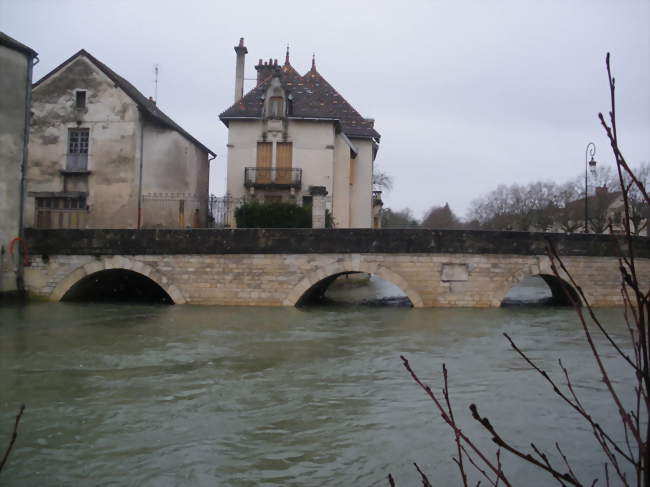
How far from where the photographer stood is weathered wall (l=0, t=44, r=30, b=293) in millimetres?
14258

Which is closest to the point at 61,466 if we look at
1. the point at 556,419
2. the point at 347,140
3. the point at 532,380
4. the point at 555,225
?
the point at 556,419

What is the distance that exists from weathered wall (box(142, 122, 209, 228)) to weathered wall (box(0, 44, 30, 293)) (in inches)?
214

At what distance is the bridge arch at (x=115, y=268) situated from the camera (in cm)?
1513

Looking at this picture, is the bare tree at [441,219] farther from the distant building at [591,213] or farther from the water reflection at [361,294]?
the water reflection at [361,294]

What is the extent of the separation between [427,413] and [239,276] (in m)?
9.30

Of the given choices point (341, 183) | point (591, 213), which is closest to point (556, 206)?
point (591, 213)

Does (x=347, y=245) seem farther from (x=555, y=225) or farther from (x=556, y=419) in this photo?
(x=555, y=225)

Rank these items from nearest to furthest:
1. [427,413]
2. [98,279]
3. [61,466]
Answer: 1. [61,466]
2. [427,413]
3. [98,279]

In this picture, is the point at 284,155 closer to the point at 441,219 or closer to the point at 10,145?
the point at 10,145

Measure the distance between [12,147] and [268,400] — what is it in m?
11.2

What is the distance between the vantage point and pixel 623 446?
5.78m

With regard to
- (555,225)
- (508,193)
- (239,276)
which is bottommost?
(239,276)

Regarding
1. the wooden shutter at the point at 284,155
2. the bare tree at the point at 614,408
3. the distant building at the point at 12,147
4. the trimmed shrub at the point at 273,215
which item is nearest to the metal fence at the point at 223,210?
the trimmed shrub at the point at 273,215

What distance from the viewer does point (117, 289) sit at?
733 inches
